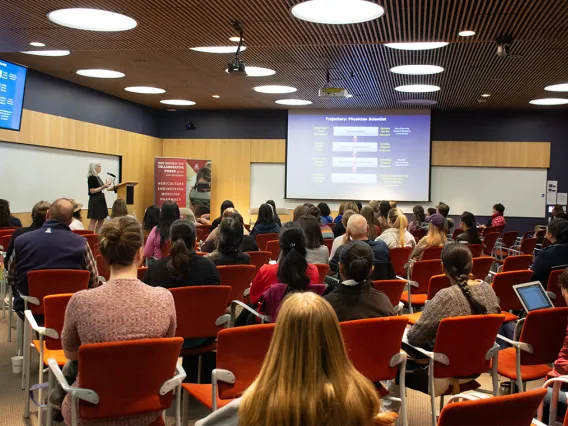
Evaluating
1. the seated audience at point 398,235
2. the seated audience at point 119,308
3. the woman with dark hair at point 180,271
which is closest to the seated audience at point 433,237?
the seated audience at point 398,235

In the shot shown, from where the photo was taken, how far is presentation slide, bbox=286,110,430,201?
16.4 metres

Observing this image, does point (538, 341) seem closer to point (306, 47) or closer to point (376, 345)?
point (376, 345)

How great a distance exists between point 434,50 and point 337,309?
669cm

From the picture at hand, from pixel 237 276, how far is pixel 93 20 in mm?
4421

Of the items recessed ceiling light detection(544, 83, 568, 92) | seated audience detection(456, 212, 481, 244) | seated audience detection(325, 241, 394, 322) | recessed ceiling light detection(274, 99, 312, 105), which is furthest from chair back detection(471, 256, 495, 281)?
recessed ceiling light detection(274, 99, 312, 105)

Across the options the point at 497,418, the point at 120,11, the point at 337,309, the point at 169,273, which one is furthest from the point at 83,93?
Result: the point at 497,418

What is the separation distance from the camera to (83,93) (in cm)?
1368

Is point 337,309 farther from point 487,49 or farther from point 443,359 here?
point 487,49

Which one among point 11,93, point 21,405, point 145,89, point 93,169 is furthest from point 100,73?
point 21,405

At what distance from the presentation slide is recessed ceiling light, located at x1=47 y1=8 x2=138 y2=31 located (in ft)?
31.3

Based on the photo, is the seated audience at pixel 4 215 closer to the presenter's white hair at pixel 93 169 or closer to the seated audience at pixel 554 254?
the presenter's white hair at pixel 93 169

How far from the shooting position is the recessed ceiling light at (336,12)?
6.67 meters

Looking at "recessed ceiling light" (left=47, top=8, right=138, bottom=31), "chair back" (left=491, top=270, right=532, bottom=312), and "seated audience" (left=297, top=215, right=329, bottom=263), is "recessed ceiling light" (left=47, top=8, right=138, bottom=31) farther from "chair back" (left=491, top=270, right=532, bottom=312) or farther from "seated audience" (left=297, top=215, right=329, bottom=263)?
"chair back" (left=491, top=270, right=532, bottom=312)

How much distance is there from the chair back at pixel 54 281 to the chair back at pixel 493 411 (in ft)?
10.7
